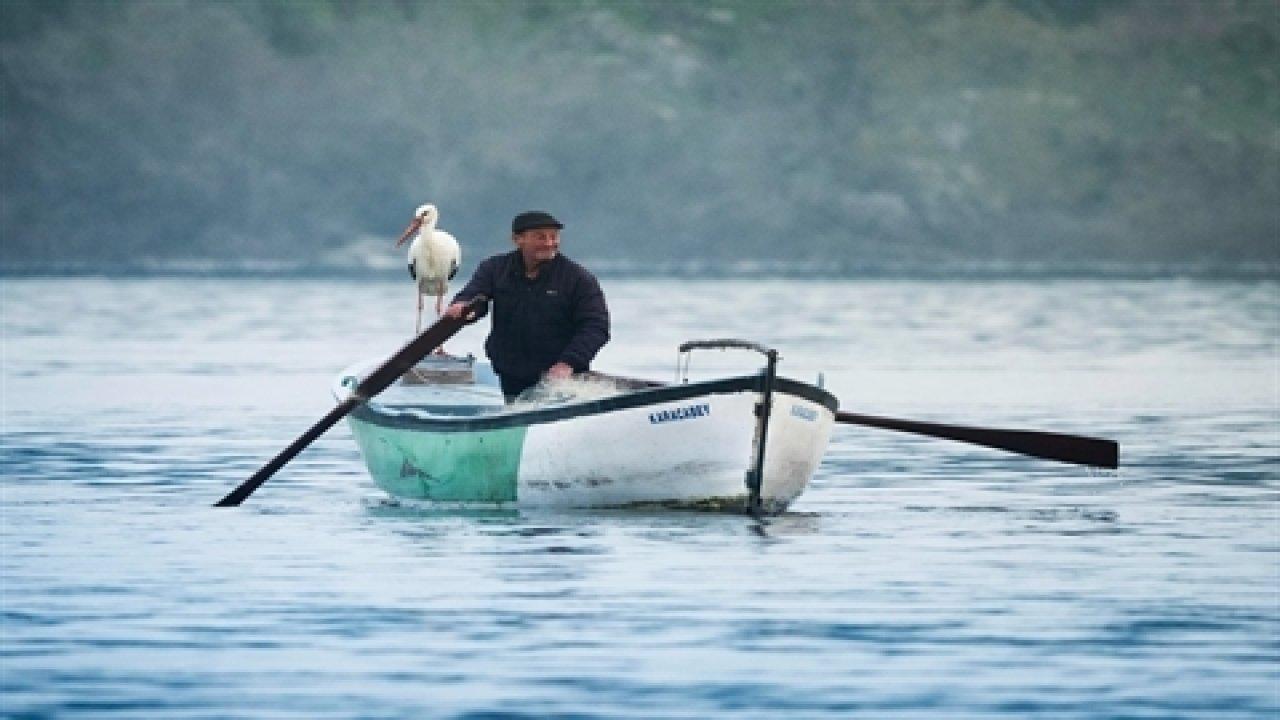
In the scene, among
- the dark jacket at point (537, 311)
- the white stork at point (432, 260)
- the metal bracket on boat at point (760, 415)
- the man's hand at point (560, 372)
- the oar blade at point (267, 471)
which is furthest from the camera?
the white stork at point (432, 260)

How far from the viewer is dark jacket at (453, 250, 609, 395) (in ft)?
81.3

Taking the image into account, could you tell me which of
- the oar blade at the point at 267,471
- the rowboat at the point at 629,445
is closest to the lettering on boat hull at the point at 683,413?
the rowboat at the point at 629,445

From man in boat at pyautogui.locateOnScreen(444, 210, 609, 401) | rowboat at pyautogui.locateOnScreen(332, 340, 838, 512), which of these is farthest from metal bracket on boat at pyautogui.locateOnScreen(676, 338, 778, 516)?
man in boat at pyautogui.locateOnScreen(444, 210, 609, 401)

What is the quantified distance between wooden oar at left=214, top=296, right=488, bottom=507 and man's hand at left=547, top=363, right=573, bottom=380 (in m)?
0.67

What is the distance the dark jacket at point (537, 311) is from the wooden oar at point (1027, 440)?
6.72 feet

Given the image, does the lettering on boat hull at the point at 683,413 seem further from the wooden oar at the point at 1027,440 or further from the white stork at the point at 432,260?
the white stork at the point at 432,260

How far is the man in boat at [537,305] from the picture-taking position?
2469 cm

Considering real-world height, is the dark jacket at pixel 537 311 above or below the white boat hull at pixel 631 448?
above

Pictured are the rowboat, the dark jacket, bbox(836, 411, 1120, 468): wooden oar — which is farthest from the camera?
bbox(836, 411, 1120, 468): wooden oar

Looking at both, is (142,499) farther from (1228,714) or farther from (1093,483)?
(1228,714)

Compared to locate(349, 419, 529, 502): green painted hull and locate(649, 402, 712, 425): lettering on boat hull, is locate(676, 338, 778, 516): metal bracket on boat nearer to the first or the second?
locate(649, 402, 712, 425): lettering on boat hull

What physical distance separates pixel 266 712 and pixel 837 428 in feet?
66.7

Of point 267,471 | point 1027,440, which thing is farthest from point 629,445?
point 267,471

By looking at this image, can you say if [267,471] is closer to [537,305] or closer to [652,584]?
[537,305]
